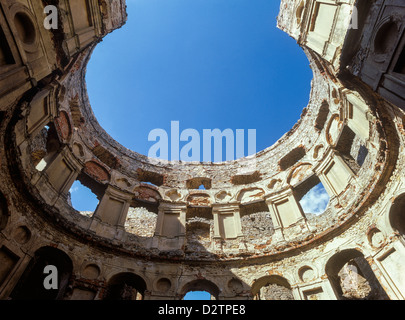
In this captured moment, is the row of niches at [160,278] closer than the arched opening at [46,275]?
Yes

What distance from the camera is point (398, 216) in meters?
7.62

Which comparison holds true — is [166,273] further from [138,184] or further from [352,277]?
[352,277]

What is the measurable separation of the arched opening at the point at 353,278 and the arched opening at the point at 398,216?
1695mm

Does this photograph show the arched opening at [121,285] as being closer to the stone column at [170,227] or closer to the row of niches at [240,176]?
the stone column at [170,227]

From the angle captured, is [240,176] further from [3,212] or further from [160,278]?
[3,212]

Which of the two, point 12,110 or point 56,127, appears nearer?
point 12,110

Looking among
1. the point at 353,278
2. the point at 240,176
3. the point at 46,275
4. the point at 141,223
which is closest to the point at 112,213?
the point at 46,275

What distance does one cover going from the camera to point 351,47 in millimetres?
6660

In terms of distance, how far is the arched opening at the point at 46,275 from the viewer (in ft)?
28.6

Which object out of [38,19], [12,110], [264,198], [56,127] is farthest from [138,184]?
[38,19]

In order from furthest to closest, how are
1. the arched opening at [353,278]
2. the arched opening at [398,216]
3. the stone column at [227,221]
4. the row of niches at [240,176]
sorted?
the stone column at [227,221] < the row of niches at [240,176] < the arched opening at [353,278] < the arched opening at [398,216]

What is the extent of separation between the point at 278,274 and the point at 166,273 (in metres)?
4.40

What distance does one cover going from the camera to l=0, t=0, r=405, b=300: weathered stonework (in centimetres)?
637

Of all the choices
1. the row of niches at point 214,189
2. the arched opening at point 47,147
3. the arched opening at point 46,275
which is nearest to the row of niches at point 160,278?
the arched opening at point 46,275
